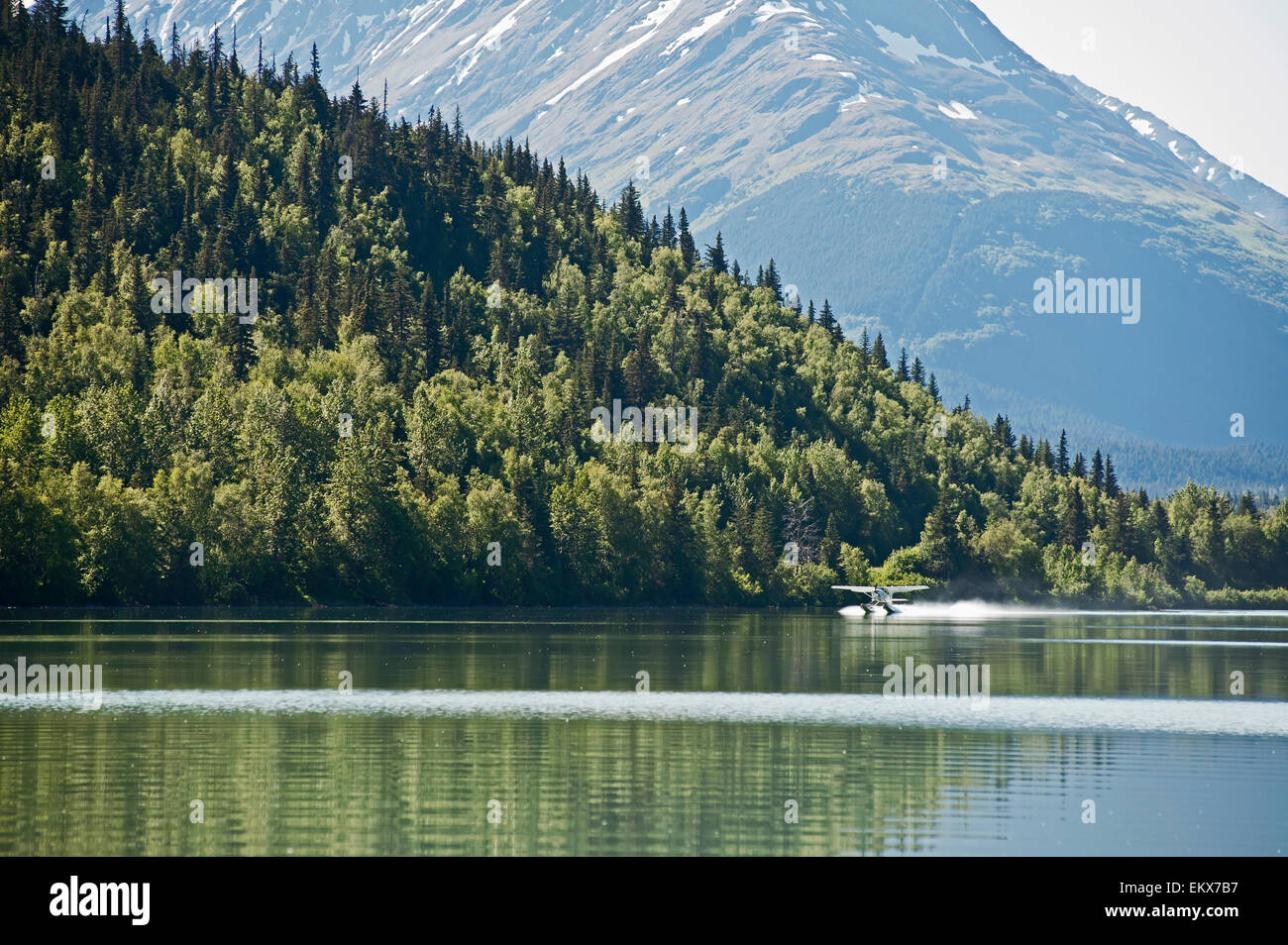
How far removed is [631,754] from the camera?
53719mm

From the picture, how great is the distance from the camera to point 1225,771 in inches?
2036

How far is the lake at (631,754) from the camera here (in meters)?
39.3

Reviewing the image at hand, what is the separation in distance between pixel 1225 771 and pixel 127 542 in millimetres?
129727

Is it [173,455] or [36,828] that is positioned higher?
[173,455]

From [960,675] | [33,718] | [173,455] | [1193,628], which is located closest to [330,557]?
[173,455]

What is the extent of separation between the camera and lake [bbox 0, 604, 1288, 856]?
1547 inches
